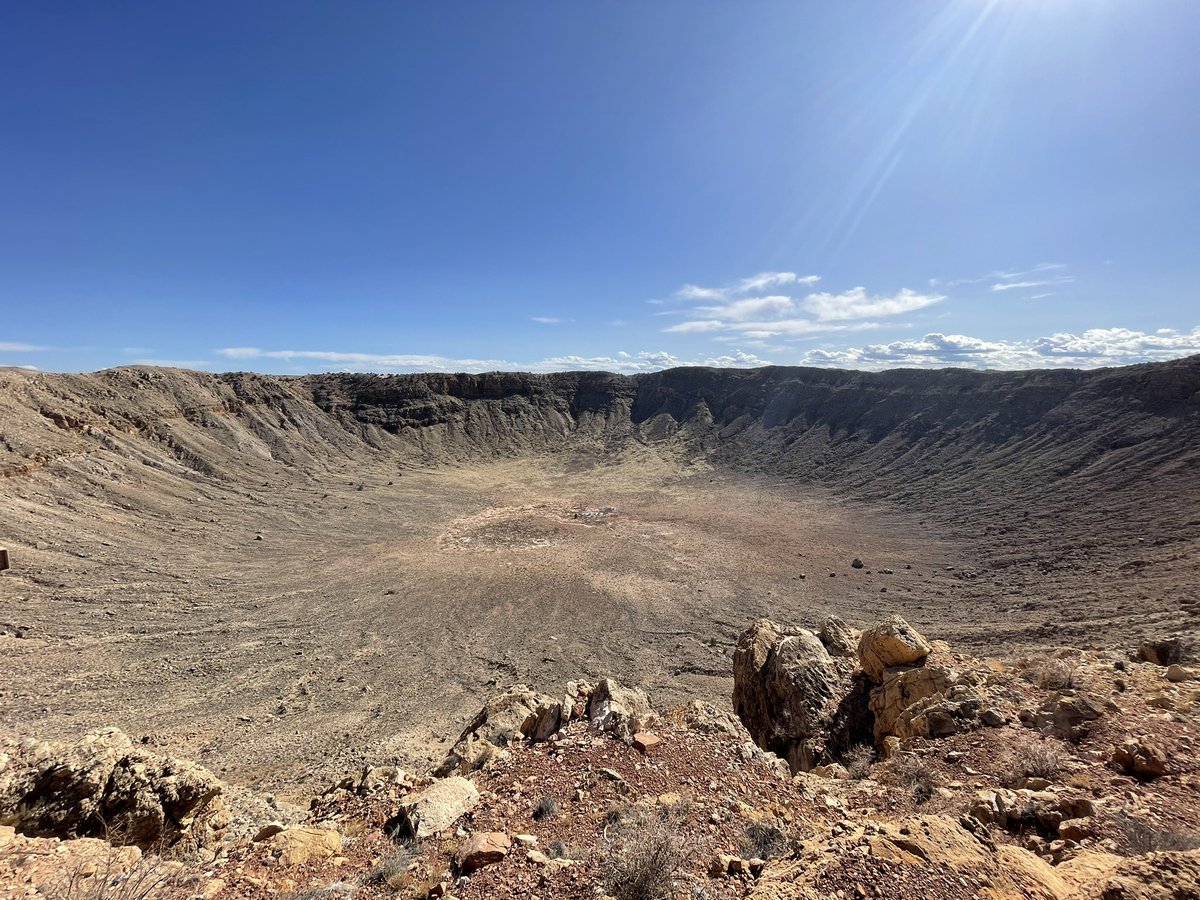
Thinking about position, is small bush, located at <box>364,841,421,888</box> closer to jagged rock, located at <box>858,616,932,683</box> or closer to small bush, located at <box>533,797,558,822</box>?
small bush, located at <box>533,797,558,822</box>

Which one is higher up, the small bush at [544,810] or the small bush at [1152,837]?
the small bush at [1152,837]

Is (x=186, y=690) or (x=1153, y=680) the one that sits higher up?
(x=1153, y=680)

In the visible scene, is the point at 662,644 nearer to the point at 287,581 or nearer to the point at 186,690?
the point at 186,690

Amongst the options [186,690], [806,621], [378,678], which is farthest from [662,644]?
[186,690]

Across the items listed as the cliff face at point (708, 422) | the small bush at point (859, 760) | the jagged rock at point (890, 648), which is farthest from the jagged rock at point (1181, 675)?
the cliff face at point (708, 422)

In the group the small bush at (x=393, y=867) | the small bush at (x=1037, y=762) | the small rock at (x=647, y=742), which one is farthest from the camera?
the small rock at (x=647, y=742)

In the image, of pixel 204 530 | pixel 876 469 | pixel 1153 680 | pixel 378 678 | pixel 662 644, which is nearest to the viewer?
pixel 1153 680

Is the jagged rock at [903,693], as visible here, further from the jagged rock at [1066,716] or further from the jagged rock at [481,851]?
the jagged rock at [481,851]
